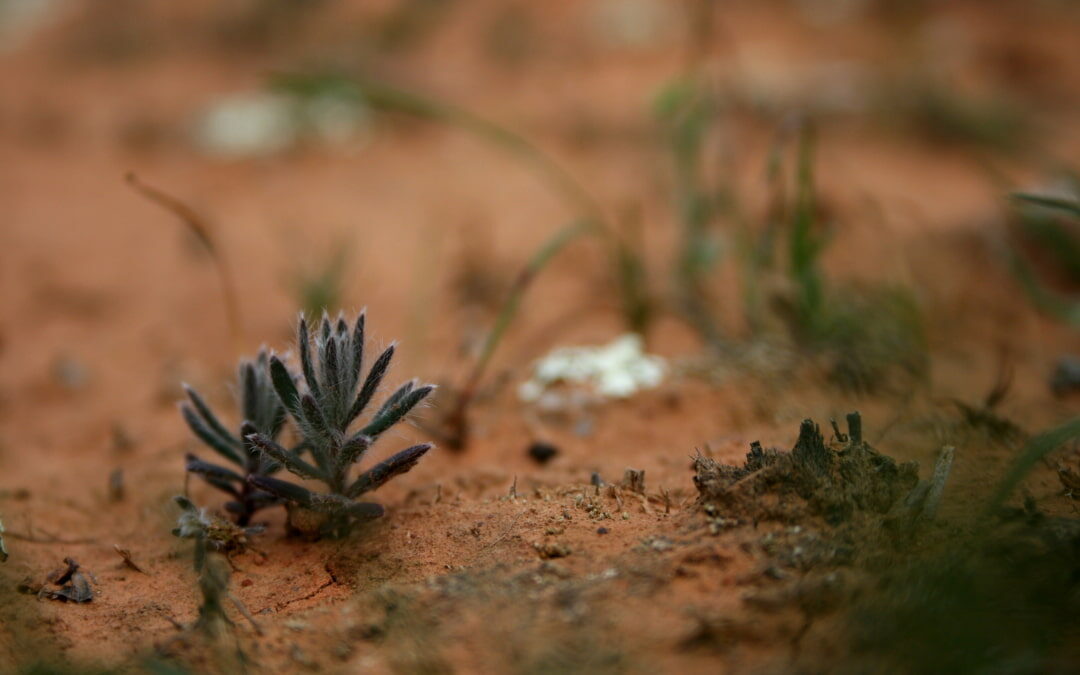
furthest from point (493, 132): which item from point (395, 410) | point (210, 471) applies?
point (210, 471)

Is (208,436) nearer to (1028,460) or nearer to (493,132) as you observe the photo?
(493,132)

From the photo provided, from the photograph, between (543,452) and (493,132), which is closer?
(543,452)

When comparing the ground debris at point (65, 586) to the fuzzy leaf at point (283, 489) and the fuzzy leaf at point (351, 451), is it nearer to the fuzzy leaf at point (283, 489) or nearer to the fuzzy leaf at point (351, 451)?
the fuzzy leaf at point (283, 489)

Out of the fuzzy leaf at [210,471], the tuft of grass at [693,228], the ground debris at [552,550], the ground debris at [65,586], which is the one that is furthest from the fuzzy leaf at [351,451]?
the tuft of grass at [693,228]

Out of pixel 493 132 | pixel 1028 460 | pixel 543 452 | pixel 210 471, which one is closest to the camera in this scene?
pixel 1028 460

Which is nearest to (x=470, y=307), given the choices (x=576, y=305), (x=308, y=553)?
(x=576, y=305)

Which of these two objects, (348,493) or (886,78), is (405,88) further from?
(348,493)

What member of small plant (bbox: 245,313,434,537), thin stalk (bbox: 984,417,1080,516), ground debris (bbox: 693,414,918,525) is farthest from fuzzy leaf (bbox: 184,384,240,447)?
thin stalk (bbox: 984,417,1080,516)
